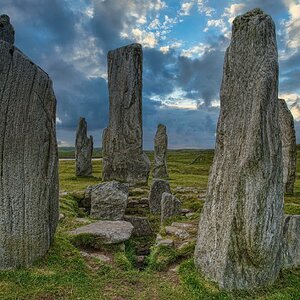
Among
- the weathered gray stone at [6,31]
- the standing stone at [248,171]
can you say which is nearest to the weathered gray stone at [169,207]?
the standing stone at [248,171]

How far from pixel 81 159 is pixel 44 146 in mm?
20919

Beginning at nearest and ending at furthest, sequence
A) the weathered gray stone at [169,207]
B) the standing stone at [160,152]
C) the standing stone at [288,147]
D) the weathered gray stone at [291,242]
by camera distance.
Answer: the weathered gray stone at [291,242]
the weathered gray stone at [169,207]
the standing stone at [288,147]
the standing stone at [160,152]

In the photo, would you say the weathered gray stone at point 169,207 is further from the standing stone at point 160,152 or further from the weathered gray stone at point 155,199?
the standing stone at point 160,152

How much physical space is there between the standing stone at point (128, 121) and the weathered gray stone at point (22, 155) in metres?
13.1

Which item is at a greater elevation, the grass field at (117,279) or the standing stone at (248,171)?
the standing stone at (248,171)

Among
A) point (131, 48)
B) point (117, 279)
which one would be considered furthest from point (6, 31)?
point (131, 48)

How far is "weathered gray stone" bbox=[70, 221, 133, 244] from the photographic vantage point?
35.1 ft

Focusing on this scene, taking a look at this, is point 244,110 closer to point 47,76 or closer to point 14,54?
point 47,76

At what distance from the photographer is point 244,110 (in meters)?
7.99

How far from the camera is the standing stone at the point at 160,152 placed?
29.9 metres

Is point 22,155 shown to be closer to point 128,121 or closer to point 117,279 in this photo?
point 117,279

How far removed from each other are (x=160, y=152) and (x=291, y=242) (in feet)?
68.4

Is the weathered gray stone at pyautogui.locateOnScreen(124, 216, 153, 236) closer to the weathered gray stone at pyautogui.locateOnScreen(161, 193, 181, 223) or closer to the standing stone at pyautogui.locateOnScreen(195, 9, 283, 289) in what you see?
the weathered gray stone at pyautogui.locateOnScreen(161, 193, 181, 223)

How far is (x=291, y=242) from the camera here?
940cm
